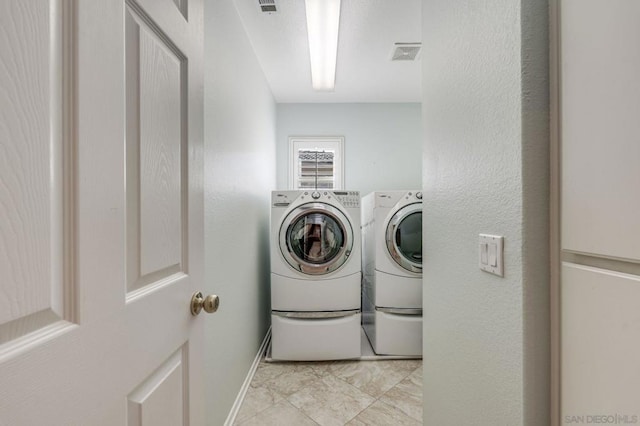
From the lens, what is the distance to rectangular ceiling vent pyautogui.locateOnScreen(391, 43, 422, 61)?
2236 millimetres

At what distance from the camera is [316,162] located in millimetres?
3584

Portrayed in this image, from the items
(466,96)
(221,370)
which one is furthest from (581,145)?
(221,370)

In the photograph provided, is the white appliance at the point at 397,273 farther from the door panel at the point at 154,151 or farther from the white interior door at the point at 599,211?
the door panel at the point at 154,151

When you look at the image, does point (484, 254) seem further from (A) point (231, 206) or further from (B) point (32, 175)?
(A) point (231, 206)

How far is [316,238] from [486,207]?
1588 mm

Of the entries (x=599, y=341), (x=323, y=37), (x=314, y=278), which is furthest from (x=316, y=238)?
(x=599, y=341)

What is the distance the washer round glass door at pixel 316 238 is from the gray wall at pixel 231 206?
29 cm

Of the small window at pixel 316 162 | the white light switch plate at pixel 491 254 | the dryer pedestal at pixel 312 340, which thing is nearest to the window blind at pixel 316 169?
the small window at pixel 316 162

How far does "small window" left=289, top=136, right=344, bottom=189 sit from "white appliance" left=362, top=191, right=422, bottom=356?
4.15ft

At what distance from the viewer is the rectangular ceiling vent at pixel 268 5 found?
1.72m

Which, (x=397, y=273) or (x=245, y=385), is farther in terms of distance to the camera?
(x=397, y=273)

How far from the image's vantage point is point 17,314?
354mm

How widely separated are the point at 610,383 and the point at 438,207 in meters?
0.69

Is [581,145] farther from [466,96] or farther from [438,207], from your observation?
[438,207]
